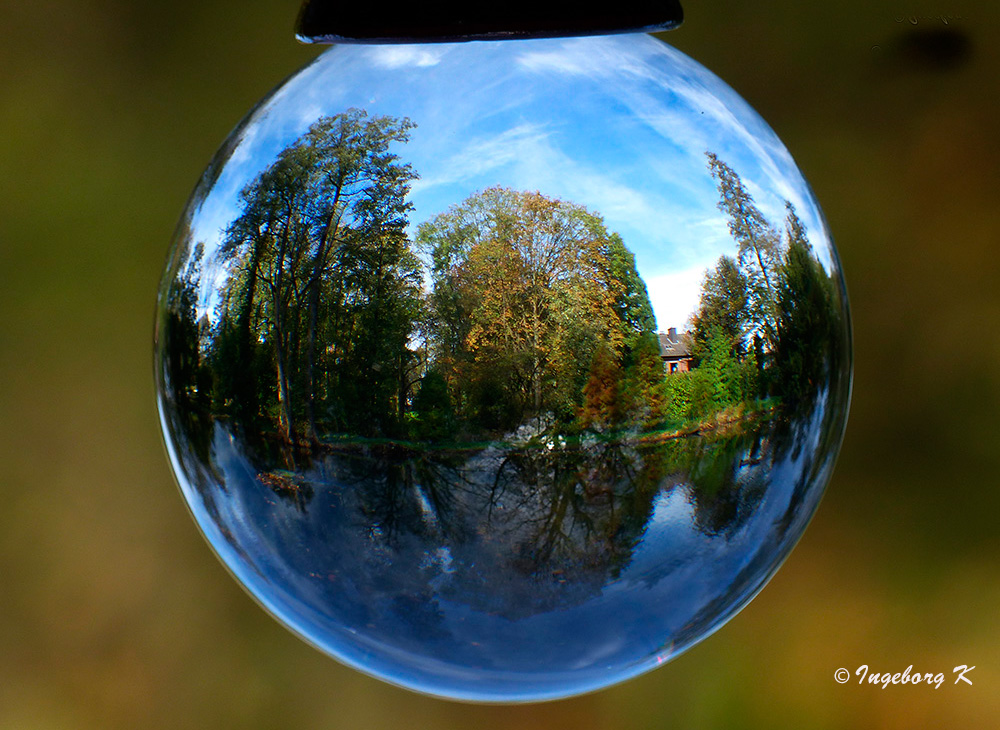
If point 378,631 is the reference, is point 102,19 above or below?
above

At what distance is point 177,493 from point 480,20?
181 cm

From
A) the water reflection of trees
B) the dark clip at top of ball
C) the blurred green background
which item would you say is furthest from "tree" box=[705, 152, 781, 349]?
the blurred green background

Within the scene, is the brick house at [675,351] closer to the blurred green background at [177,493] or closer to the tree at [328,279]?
the tree at [328,279]

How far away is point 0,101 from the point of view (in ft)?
7.29

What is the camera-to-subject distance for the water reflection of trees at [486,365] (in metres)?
0.57

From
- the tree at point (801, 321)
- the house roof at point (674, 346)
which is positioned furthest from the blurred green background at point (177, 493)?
the house roof at point (674, 346)

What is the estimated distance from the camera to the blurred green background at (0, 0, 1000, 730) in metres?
2.16

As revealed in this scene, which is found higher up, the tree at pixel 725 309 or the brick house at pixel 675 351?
the tree at pixel 725 309

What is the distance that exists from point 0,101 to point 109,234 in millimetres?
356

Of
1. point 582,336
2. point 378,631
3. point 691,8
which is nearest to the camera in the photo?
point 582,336

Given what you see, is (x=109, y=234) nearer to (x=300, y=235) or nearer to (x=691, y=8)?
(x=691, y=8)

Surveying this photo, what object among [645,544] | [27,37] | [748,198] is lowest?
[645,544]

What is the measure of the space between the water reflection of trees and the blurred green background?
161cm

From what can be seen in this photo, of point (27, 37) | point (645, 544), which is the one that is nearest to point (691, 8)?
point (27, 37)
